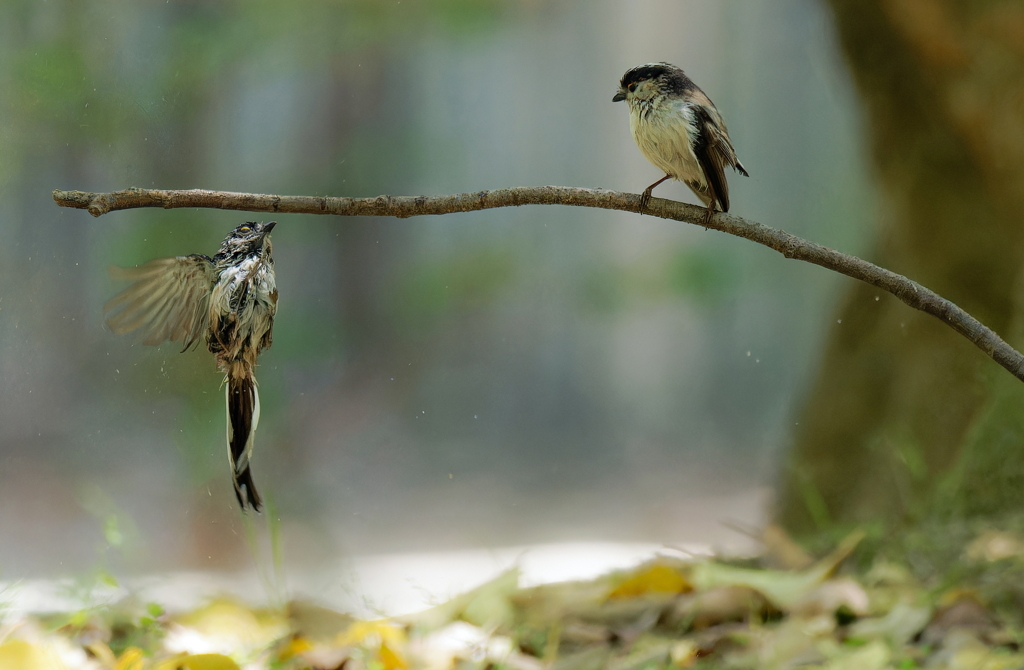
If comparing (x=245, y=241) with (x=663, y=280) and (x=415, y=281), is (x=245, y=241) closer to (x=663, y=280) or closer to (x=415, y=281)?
(x=415, y=281)

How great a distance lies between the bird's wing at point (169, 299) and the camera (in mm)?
1035

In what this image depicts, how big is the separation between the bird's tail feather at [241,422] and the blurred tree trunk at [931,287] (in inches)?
58.2

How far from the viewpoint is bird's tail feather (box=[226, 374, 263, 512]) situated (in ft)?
3.44

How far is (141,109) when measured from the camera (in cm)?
167

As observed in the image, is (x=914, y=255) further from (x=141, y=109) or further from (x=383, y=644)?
(x=141, y=109)

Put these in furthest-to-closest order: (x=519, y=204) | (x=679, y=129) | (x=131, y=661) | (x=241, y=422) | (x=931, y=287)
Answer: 1. (x=931, y=287)
2. (x=131, y=661)
3. (x=679, y=129)
4. (x=241, y=422)
5. (x=519, y=204)

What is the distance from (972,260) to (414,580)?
1.59 metres

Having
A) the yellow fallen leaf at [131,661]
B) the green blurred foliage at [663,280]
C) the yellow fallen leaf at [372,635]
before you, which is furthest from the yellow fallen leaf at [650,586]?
the yellow fallen leaf at [131,661]

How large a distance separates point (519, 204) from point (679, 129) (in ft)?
1.29

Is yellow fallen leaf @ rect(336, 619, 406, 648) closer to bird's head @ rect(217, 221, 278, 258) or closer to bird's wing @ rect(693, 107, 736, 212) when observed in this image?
bird's head @ rect(217, 221, 278, 258)

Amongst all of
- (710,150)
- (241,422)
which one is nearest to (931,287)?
(710,150)

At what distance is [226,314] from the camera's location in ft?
3.51

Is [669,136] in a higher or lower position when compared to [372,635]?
higher

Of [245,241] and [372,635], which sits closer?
[245,241]
